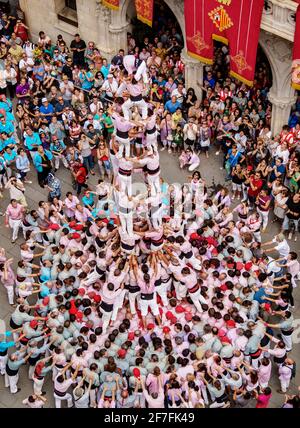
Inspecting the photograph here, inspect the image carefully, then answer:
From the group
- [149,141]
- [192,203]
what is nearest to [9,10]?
[192,203]

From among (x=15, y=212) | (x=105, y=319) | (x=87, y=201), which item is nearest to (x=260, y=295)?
(x=105, y=319)

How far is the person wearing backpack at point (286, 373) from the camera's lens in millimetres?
19891

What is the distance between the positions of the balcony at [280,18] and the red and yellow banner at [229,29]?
0.24 meters

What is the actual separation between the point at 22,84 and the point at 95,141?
3.83 metres

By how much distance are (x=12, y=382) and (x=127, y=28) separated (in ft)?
47.0

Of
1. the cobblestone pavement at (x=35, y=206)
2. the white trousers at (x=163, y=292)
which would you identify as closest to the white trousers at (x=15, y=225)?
the cobblestone pavement at (x=35, y=206)

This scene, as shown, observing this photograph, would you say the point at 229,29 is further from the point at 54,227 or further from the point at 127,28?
the point at 54,227

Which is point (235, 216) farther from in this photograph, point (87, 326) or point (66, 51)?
point (66, 51)

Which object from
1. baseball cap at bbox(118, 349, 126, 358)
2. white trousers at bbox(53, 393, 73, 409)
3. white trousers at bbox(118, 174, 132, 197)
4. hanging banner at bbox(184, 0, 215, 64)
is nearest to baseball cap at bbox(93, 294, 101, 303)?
baseball cap at bbox(118, 349, 126, 358)

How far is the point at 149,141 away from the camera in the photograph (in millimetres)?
18109

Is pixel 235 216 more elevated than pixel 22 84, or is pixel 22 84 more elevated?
pixel 22 84

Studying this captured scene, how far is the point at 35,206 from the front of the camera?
25719 mm

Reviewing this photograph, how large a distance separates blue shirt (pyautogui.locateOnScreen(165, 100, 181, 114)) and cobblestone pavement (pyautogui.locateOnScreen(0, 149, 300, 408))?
165cm

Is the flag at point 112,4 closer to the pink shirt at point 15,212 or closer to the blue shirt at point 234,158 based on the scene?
the blue shirt at point 234,158
